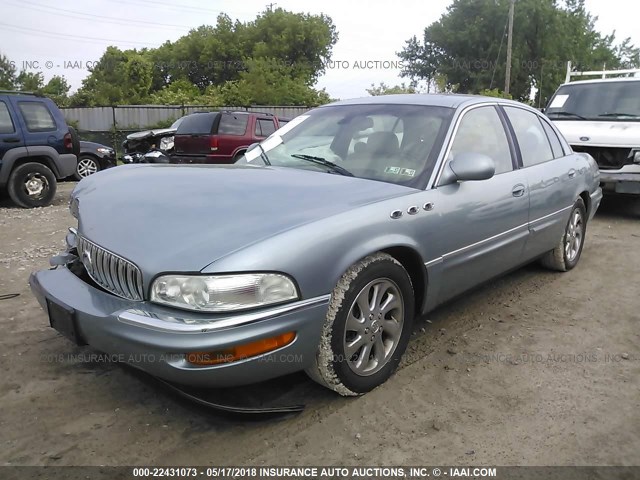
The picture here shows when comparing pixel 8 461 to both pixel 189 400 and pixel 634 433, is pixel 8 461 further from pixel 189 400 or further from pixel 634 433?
pixel 634 433

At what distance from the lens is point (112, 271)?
245cm

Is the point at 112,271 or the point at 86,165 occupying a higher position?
the point at 112,271

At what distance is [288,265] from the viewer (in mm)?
2250

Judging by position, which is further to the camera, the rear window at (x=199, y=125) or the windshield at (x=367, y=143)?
the rear window at (x=199, y=125)

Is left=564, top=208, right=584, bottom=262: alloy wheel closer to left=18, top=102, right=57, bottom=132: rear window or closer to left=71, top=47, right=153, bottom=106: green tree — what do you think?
left=18, top=102, right=57, bottom=132: rear window

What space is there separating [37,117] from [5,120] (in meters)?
0.47

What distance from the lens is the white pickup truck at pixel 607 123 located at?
6965 mm

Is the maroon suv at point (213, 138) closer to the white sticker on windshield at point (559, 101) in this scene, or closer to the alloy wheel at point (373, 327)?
the white sticker on windshield at point (559, 101)

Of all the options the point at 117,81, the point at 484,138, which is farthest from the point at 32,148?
the point at 117,81

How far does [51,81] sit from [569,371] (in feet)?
175

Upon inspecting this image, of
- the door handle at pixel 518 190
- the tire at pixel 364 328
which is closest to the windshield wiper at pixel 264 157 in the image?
the tire at pixel 364 328

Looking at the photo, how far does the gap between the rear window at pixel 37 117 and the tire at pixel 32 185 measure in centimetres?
59

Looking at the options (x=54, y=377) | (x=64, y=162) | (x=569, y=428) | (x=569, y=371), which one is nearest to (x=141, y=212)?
(x=54, y=377)

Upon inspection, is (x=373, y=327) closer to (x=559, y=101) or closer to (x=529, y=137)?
(x=529, y=137)
